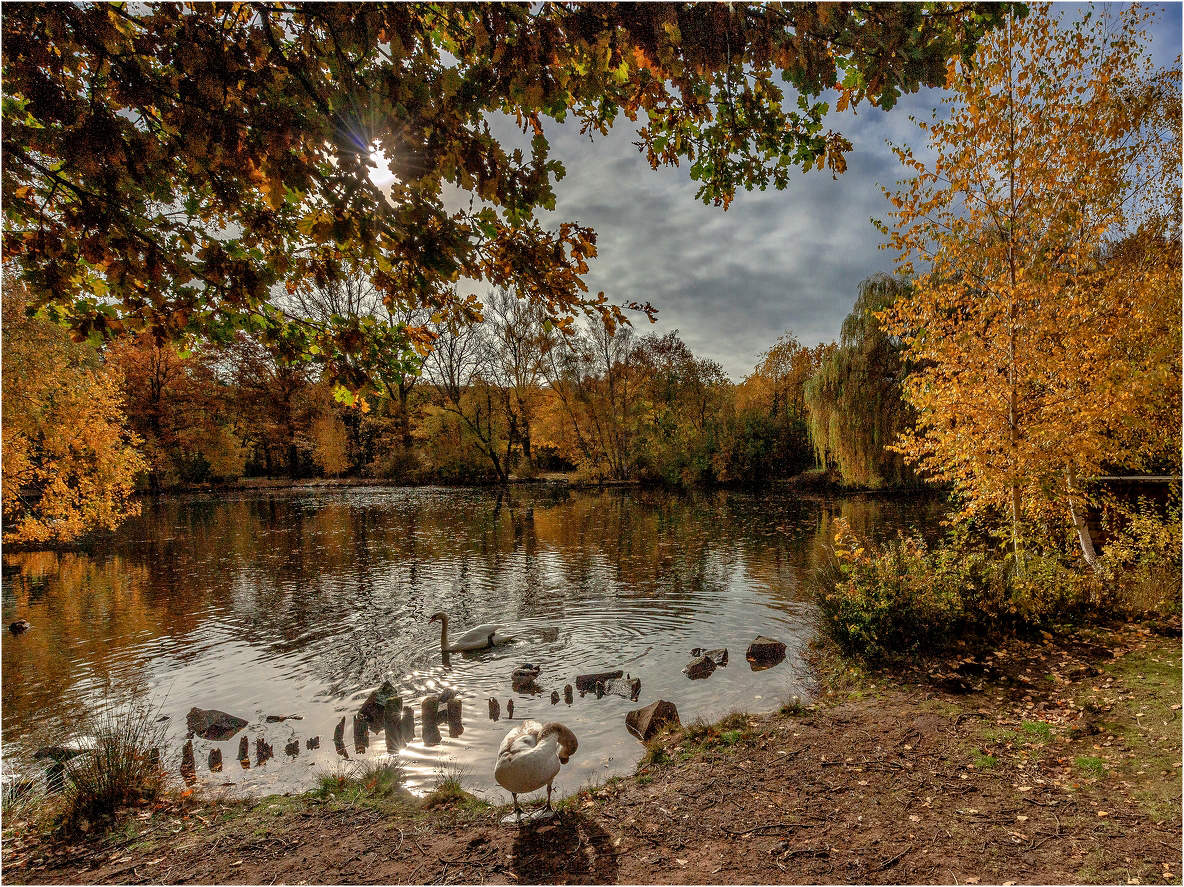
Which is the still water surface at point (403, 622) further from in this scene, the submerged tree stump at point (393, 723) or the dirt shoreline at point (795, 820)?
the dirt shoreline at point (795, 820)

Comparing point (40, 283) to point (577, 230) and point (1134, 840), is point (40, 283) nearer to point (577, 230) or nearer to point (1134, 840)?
point (577, 230)

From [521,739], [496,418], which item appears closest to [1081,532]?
[521,739]

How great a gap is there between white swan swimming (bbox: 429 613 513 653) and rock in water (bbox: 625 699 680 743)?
11.3ft

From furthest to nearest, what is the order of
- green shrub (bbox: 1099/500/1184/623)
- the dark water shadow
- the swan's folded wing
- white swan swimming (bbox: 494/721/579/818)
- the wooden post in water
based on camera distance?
1. green shrub (bbox: 1099/500/1184/623)
2. the wooden post in water
3. the swan's folded wing
4. white swan swimming (bbox: 494/721/579/818)
5. the dark water shadow

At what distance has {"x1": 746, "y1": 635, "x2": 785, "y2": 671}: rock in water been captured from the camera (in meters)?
8.02

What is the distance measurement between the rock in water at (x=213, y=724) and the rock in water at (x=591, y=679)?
4275 millimetres

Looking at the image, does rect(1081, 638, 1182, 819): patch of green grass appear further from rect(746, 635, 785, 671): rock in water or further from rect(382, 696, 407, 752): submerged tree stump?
rect(382, 696, 407, 752): submerged tree stump


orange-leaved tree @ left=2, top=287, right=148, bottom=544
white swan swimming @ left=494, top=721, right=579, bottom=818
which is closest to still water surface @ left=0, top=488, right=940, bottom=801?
white swan swimming @ left=494, top=721, right=579, bottom=818

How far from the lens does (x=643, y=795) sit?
4.55 metres

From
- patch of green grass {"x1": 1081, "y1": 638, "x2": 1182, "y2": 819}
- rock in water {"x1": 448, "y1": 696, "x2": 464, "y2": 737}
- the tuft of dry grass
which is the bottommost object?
rock in water {"x1": 448, "y1": 696, "x2": 464, "y2": 737}

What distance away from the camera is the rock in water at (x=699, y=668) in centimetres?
768

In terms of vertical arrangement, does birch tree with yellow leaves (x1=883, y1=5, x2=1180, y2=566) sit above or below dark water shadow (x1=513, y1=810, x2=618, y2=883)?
above

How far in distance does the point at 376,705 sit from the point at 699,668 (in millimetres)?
4537

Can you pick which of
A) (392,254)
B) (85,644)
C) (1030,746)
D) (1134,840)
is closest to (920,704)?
(1030,746)
